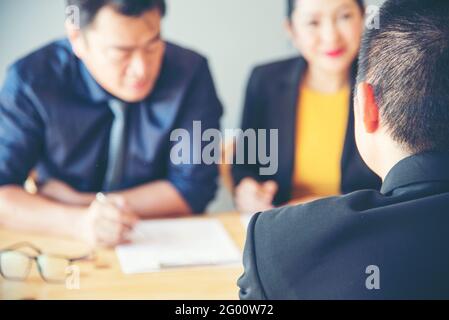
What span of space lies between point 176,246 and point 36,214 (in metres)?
0.30

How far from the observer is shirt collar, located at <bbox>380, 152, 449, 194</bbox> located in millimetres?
771

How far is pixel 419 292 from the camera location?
2.48 ft

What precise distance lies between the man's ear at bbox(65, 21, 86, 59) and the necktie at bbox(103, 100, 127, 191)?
0.14 meters

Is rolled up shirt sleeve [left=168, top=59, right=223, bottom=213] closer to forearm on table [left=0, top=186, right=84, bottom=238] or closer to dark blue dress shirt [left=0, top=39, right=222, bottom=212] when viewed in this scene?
dark blue dress shirt [left=0, top=39, right=222, bottom=212]

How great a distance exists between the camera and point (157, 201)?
1.33m

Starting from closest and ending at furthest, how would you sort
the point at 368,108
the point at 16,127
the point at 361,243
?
the point at 361,243 < the point at 368,108 < the point at 16,127

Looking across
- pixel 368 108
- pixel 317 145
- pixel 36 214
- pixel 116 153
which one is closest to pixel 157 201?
pixel 116 153

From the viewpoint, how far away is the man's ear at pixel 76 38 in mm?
1213

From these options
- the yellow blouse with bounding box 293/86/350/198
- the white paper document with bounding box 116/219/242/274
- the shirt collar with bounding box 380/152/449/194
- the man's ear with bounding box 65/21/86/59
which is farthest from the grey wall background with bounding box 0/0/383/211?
the shirt collar with bounding box 380/152/449/194

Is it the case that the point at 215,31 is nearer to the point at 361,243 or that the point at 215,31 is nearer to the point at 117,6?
the point at 117,6

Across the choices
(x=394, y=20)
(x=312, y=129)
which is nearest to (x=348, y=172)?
(x=312, y=129)

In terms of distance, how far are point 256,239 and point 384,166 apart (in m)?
0.21

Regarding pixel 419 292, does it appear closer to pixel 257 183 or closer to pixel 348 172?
pixel 348 172

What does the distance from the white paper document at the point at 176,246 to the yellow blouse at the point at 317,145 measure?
21 centimetres
